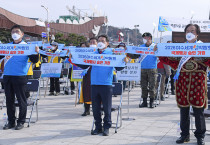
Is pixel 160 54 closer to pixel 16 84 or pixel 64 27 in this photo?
pixel 16 84

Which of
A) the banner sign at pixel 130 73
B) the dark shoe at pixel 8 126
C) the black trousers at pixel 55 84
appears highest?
the banner sign at pixel 130 73

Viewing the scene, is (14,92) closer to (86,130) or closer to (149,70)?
(86,130)

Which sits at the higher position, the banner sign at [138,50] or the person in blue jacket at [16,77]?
the banner sign at [138,50]

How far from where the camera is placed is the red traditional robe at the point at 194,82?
210 inches

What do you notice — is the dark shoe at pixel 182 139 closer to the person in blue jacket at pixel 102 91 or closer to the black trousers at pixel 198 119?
the black trousers at pixel 198 119

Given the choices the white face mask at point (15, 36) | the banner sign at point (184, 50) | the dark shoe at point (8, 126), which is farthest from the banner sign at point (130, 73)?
the dark shoe at point (8, 126)

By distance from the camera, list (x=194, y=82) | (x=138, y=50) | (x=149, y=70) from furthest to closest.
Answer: (x=149, y=70) → (x=138, y=50) → (x=194, y=82)

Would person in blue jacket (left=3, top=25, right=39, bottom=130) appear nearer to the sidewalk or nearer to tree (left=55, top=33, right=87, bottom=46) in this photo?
the sidewalk

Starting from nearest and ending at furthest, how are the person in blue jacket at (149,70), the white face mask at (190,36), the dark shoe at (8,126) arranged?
the white face mask at (190,36), the dark shoe at (8,126), the person in blue jacket at (149,70)

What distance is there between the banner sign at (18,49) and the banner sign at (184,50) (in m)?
2.40

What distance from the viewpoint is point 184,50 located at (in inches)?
216

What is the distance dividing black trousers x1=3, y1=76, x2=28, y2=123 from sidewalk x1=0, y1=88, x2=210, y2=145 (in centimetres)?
32

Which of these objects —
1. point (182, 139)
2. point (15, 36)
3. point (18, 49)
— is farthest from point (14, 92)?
point (182, 139)

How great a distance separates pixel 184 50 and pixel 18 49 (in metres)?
3.11
